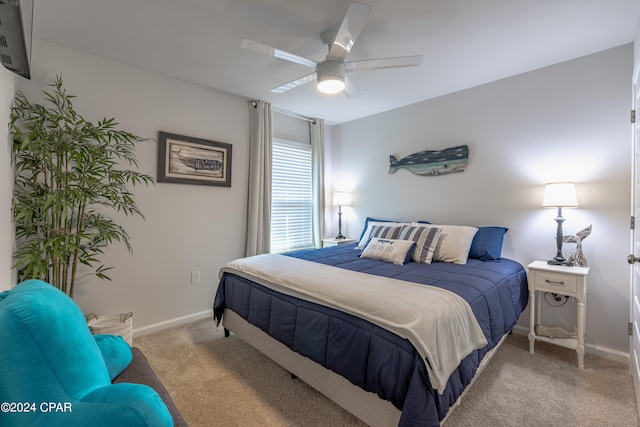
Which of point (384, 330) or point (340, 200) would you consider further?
point (340, 200)

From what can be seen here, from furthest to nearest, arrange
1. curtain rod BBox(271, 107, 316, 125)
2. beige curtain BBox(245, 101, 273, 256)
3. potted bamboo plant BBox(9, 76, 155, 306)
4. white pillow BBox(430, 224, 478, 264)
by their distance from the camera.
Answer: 1. curtain rod BBox(271, 107, 316, 125)
2. beige curtain BBox(245, 101, 273, 256)
3. white pillow BBox(430, 224, 478, 264)
4. potted bamboo plant BBox(9, 76, 155, 306)

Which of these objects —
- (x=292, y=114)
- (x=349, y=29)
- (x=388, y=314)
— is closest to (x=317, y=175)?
(x=292, y=114)

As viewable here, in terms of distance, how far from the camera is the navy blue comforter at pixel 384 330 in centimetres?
126

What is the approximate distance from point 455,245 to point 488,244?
A: 0.35 m

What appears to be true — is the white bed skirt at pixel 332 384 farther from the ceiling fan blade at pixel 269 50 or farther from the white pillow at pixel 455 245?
the ceiling fan blade at pixel 269 50

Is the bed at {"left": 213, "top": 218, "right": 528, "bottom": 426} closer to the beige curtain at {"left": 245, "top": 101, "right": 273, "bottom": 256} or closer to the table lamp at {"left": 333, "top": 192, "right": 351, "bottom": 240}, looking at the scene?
the beige curtain at {"left": 245, "top": 101, "right": 273, "bottom": 256}

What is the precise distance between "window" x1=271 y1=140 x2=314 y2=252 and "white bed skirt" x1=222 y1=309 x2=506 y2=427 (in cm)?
171

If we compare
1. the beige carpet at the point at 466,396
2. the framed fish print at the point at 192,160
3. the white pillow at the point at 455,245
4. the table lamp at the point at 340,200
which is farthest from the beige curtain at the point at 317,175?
the beige carpet at the point at 466,396

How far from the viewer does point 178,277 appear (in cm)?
295

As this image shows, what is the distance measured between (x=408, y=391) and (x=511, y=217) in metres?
2.31

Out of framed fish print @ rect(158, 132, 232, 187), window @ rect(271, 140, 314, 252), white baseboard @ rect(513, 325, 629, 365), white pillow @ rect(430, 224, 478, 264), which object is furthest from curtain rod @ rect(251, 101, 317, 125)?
white baseboard @ rect(513, 325, 629, 365)

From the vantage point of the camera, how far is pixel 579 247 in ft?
7.74

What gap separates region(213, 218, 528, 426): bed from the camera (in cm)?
129

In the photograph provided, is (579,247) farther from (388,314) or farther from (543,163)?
(388,314)
